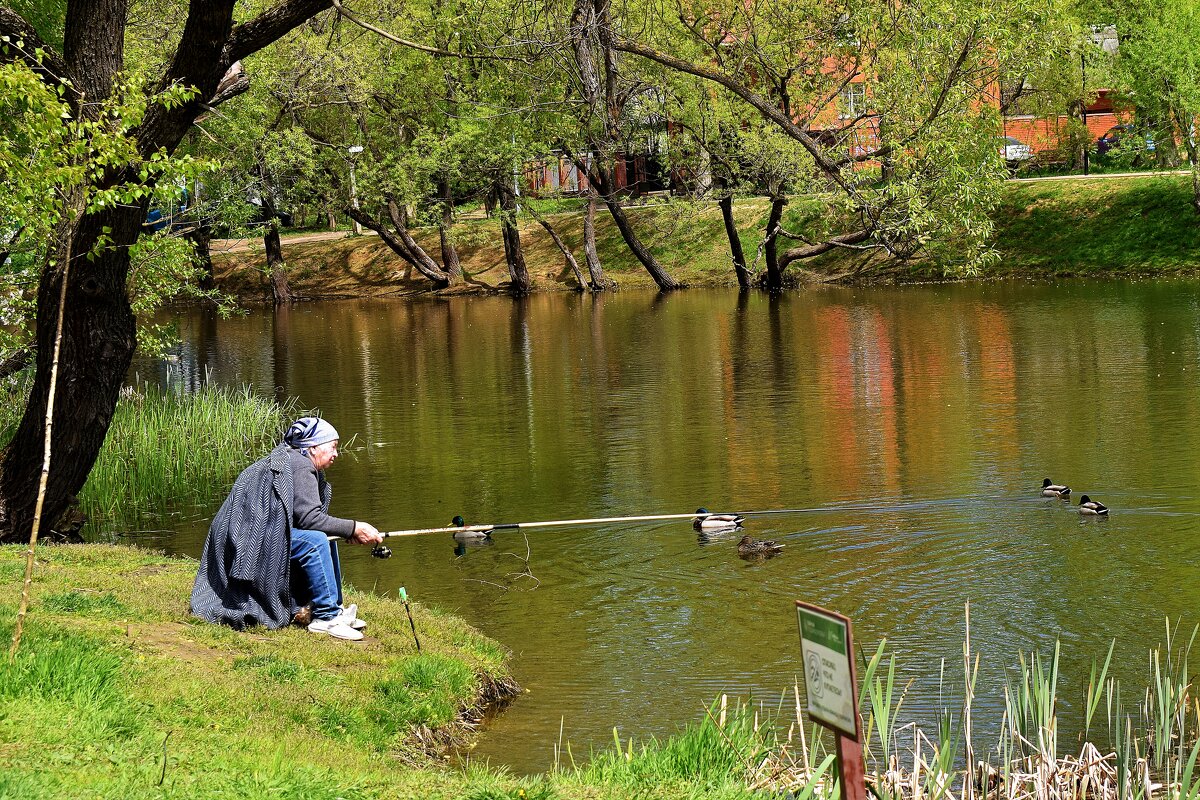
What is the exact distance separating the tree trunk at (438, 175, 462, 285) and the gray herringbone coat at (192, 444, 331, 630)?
39.3m

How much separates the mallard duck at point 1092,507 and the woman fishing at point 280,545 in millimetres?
8143

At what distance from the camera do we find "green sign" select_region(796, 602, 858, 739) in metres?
4.72

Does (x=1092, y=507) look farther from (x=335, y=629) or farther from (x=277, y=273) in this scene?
(x=277, y=273)

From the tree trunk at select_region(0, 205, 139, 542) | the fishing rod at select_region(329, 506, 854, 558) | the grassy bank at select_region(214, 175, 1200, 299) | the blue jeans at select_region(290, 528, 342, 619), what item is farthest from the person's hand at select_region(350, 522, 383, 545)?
the grassy bank at select_region(214, 175, 1200, 299)

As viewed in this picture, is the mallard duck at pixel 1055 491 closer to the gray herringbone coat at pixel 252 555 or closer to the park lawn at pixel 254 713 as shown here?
the park lawn at pixel 254 713

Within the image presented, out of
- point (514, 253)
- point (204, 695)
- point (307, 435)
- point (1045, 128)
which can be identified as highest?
point (1045, 128)

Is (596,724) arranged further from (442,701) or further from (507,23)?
(507,23)

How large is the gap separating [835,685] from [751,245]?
156 feet

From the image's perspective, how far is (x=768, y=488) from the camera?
1652 cm

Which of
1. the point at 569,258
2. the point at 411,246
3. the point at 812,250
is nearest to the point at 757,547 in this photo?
the point at 812,250

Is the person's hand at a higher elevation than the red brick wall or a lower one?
lower

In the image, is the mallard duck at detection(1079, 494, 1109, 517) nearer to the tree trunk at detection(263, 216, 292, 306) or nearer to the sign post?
the sign post

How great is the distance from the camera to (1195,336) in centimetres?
2747

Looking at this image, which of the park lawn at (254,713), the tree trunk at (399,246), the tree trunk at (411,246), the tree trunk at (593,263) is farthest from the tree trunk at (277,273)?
the park lawn at (254,713)
